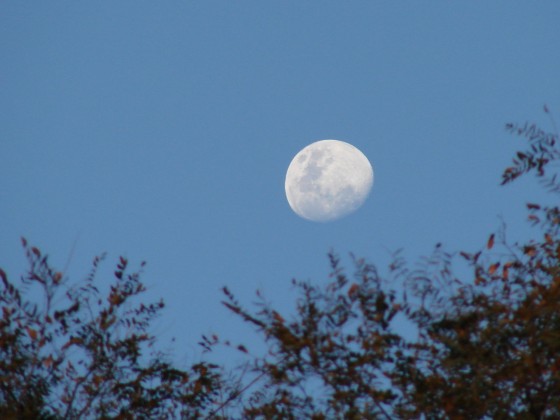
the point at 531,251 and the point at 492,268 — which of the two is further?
the point at 531,251

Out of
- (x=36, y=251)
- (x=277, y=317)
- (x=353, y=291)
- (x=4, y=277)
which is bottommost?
(x=277, y=317)

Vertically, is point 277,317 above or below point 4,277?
below

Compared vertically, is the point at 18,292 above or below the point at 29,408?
above

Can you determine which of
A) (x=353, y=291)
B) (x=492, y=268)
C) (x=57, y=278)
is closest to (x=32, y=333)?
(x=57, y=278)

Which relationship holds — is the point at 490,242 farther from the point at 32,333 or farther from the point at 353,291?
the point at 32,333

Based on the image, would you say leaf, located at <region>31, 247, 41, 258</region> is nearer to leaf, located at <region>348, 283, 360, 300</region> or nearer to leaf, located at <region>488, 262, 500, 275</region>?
leaf, located at <region>348, 283, 360, 300</region>

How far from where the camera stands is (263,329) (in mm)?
8625

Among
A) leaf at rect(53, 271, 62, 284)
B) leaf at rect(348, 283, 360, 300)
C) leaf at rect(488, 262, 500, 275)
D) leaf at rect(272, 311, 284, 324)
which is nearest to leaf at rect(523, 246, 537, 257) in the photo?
leaf at rect(488, 262, 500, 275)

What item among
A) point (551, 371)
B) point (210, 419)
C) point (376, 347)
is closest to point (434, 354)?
point (376, 347)

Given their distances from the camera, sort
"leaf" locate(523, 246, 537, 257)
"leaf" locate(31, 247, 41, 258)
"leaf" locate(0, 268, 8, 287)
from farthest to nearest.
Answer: "leaf" locate(31, 247, 41, 258)
"leaf" locate(0, 268, 8, 287)
"leaf" locate(523, 246, 537, 257)

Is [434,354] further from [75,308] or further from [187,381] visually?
[75,308]

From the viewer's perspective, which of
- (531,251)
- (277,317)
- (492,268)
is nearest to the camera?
(277,317)

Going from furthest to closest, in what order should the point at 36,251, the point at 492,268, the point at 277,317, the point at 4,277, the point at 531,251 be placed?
the point at 36,251 → the point at 4,277 → the point at 531,251 → the point at 492,268 → the point at 277,317

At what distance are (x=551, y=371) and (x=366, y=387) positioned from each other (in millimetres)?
1647
